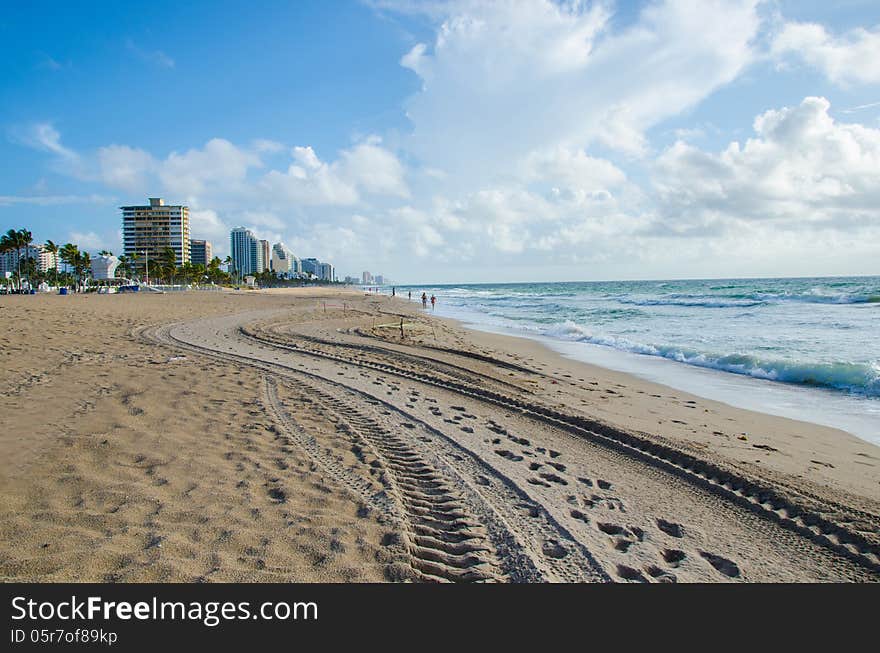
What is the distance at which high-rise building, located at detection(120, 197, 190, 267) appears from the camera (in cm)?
14925

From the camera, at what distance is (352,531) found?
3379 mm

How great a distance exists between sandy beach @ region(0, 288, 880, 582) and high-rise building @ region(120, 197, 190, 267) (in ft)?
543

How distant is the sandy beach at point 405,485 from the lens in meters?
3.05

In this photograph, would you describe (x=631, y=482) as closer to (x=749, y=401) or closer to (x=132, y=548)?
(x=132, y=548)

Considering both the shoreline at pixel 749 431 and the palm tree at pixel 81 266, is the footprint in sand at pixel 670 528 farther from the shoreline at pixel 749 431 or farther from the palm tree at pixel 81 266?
the palm tree at pixel 81 266

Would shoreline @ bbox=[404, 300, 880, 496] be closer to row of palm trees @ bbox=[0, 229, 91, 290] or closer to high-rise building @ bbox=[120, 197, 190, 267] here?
row of palm trees @ bbox=[0, 229, 91, 290]

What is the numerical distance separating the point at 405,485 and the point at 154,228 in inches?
6989

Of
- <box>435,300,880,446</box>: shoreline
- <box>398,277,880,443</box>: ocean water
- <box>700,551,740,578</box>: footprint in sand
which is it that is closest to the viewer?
<box>700,551,740,578</box>: footprint in sand

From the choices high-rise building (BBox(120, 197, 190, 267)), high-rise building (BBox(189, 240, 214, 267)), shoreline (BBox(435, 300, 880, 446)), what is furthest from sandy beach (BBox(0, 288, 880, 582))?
high-rise building (BBox(189, 240, 214, 267))

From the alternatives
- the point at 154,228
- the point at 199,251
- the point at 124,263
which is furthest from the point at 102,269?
the point at 199,251

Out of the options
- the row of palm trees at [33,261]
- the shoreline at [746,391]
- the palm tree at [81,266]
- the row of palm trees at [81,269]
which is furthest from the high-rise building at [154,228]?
the shoreline at [746,391]

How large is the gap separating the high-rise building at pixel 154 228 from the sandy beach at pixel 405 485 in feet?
543

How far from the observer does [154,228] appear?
5925 inches
